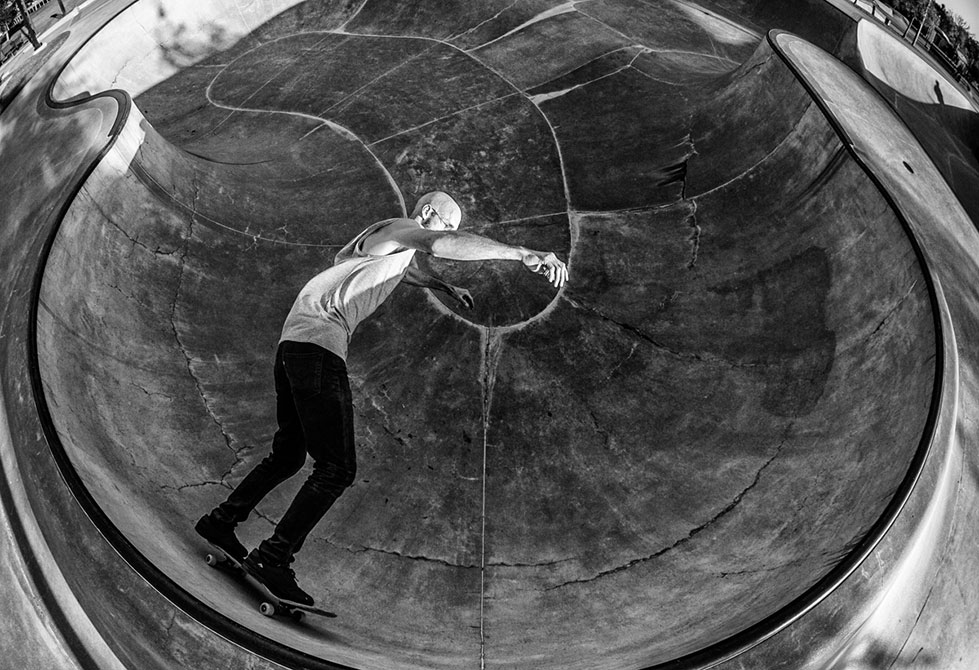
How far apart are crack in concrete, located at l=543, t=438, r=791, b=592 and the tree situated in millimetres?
8878

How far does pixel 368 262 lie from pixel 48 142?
13.9 ft

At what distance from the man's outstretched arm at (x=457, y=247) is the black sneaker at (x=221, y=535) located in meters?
2.46

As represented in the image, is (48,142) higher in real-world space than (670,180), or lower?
higher

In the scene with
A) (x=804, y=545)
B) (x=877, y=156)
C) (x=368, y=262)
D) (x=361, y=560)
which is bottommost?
(x=361, y=560)

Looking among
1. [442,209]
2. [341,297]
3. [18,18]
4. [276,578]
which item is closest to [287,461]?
[276,578]

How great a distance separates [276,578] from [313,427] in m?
1.21

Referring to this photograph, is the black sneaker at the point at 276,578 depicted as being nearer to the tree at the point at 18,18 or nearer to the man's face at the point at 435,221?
the man's face at the point at 435,221

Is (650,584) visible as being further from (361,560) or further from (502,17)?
(502,17)

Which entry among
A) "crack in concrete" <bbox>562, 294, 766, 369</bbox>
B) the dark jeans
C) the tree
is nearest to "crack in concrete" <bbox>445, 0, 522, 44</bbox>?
"crack in concrete" <bbox>562, 294, 766, 369</bbox>

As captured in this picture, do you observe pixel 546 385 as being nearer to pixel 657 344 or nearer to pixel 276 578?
pixel 657 344

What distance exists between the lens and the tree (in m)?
12.0

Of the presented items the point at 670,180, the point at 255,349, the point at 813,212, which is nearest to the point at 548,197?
the point at 670,180

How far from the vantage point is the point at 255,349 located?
9836 millimetres

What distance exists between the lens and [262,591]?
7.89 metres
